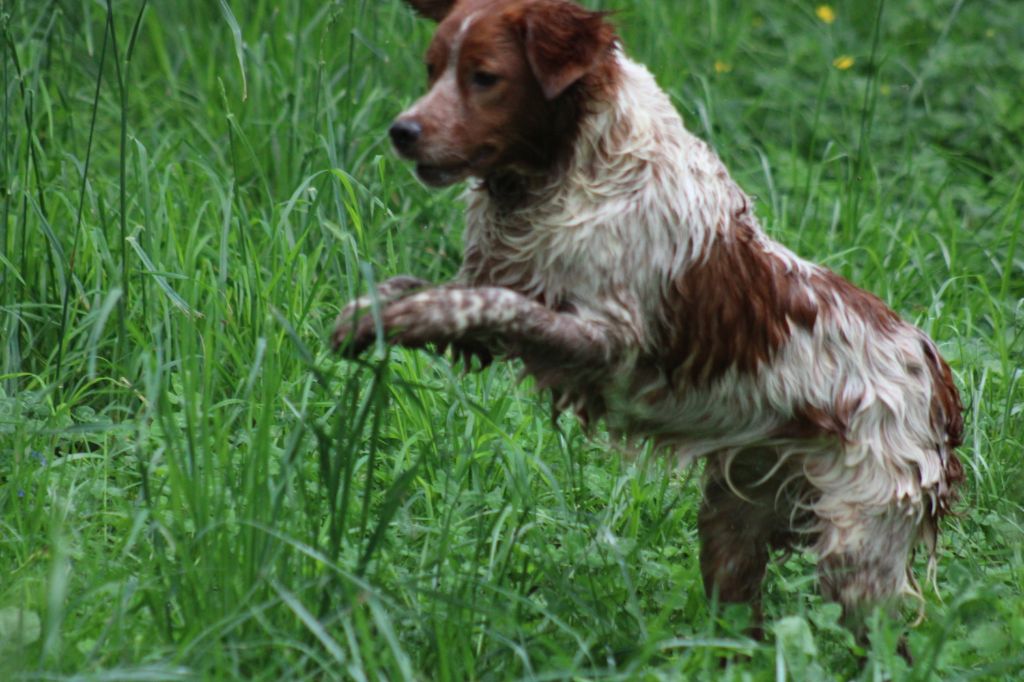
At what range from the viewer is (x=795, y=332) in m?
3.71

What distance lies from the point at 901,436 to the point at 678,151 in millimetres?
847

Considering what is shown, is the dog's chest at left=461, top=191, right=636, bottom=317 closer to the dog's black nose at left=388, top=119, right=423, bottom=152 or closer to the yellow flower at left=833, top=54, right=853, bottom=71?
the dog's black nose at left=388, top=119, right=423, bottom=152

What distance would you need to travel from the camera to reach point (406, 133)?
340cm

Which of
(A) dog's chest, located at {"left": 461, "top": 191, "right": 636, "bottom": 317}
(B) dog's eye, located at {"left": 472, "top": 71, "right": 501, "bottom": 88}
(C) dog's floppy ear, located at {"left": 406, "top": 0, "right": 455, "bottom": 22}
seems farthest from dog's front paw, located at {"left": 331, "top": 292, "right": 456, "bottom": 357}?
(C) dog's floppy ear, located at {"left": 406, "top": 0, "right": 455, "bottom": 22}

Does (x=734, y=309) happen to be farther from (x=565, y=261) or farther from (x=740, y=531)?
(x=740, y=531)

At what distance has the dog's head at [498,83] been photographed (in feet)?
11.2

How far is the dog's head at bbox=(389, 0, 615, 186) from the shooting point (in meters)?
3.41

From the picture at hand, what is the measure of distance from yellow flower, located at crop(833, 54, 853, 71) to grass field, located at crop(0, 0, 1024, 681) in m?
0.06

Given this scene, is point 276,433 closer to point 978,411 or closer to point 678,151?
point 678,151

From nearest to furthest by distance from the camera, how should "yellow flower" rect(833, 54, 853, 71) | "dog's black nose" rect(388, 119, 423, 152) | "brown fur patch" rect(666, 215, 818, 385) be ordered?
"dog's black nose" rect(388, 119, 423, 152)
"brown fur patch" rect(666, 215, 818, 385)
"yellow flower" rect(833, 54, 853, 71)

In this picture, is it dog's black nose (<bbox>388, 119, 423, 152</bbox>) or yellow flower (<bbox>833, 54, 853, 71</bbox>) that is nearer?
dog's black nose (<bbox>388, 119, 423, 152</bbox>)

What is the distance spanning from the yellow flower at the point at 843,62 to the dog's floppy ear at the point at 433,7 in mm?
3408

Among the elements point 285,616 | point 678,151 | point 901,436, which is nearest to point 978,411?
point 901,436

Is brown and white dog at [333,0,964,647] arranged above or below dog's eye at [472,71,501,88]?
below
